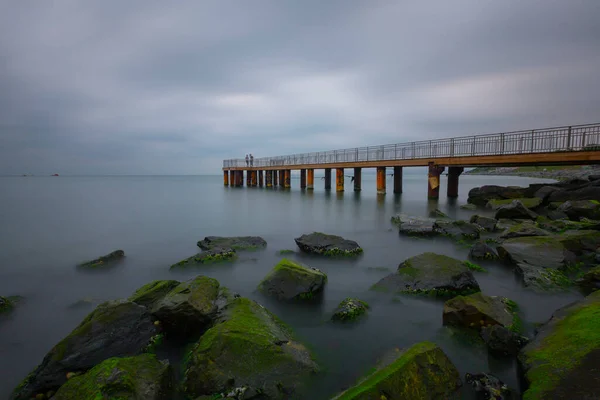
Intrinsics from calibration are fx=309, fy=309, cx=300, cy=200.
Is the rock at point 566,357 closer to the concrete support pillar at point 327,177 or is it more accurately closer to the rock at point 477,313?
the rock at point 477,313

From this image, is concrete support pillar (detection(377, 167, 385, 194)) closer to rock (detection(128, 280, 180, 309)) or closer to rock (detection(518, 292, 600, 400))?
rock (detection(128, 280, 180, 309))

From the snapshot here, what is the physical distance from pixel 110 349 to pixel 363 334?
448 cm

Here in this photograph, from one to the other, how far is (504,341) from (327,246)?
729 centimetres

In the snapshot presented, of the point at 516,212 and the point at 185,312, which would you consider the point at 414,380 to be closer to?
the point at 185,312

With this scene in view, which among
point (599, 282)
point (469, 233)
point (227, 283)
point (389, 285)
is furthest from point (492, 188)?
point (227, 283)

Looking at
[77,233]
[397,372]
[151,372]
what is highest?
[397,372]

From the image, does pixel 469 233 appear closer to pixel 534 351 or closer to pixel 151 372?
pixel 534 351

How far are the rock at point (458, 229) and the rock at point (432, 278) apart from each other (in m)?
5.93

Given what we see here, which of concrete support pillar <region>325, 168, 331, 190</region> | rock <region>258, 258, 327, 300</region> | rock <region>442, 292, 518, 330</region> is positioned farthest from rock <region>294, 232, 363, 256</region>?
concrete support pillar <region>325, 168, 331, 190</region>

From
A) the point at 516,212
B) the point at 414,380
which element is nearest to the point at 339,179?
the point at 516,212

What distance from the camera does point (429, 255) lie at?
857 cm

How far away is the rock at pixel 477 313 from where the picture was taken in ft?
18.5

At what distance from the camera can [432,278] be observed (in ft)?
25.7

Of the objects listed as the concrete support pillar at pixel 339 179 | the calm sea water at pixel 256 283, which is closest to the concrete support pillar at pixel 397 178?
the concrete support pillar at pixel 339 179
